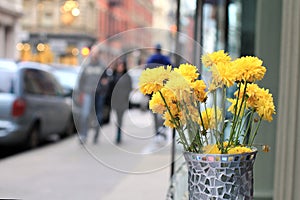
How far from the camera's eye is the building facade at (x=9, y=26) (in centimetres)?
2697

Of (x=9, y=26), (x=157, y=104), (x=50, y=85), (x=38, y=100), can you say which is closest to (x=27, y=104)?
(x=38, y=100)

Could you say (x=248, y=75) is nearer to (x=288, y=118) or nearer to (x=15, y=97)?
(x=288, y=118)

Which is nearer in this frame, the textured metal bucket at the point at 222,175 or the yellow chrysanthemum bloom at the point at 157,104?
the textured metal bucket at the point at 222,175

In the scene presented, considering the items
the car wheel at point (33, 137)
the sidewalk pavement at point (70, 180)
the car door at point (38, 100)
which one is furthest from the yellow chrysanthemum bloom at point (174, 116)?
the car wheel at point (33, 137)

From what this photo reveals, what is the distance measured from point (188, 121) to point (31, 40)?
37.1m

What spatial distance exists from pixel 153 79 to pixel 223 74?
0.19 metres

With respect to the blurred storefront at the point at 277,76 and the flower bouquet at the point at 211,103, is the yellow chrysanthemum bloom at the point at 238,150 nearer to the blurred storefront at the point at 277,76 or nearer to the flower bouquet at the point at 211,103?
the flower bouquet at the point at 211,103

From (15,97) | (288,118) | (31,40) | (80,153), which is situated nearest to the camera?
(288,118)

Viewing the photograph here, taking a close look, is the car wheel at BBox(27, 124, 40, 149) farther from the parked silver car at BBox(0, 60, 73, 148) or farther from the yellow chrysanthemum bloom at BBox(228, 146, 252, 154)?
the yellow chrysanthemum bloom at BBox(228, 146, 252, 154)

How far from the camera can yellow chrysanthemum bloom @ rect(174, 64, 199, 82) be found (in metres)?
1.45

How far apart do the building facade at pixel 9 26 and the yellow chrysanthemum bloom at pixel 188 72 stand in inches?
1027

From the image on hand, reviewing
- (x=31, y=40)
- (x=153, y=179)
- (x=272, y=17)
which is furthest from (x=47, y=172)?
(x=31, y=40)

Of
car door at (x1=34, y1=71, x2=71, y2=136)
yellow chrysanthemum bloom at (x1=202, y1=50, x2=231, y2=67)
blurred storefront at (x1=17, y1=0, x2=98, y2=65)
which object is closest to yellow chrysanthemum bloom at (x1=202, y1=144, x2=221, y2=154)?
yellow chrysanthemum bloom at (x1=202, y1=50, x2=231, y2=67)

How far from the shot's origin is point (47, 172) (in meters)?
6.61
